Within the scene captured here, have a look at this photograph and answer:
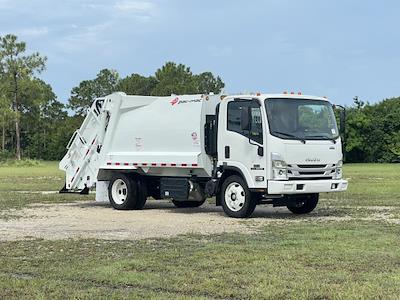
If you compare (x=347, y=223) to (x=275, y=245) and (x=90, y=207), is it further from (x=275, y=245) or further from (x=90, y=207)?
(x=90, y=207)

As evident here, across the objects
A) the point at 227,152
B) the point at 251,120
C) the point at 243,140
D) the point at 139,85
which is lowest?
the point at 227,152

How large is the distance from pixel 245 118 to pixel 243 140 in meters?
0.59

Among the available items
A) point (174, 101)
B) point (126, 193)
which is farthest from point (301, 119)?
point (126, 193)

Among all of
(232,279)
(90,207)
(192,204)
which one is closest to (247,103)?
(192,204)

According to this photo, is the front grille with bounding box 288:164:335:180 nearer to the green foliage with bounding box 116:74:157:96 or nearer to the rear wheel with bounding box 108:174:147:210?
the rear wheel with bounding box 108:174:147:210

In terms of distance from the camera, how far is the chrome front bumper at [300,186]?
15258 millimetres

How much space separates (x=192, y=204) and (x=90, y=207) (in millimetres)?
2981

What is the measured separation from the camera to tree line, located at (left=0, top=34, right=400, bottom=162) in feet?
255

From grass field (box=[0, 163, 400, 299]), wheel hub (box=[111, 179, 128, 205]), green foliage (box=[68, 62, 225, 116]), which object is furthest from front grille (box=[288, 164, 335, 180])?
green foliage (box=[68, 62, 225, 116])

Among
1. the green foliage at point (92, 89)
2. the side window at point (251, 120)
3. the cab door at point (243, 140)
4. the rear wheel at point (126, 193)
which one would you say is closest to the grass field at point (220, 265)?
the cab door at point (243, 140)

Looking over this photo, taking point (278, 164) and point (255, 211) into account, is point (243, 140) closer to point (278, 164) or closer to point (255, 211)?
point (278, 164)

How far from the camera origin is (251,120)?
1562 centimetres

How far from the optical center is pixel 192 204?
20.2 metres

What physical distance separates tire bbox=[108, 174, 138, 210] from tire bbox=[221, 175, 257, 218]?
330cm
